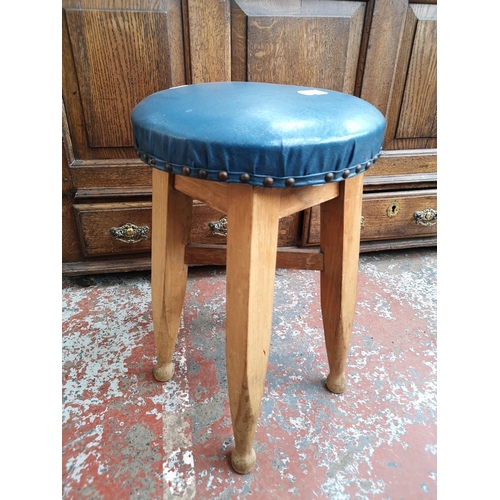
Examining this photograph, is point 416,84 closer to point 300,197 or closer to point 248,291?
point 300,197

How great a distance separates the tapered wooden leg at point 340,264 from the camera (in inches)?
26.2

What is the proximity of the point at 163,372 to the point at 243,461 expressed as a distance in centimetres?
28

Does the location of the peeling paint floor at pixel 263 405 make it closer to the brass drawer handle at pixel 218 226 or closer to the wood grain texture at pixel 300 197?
the brass drawer handle at pixel 218 226

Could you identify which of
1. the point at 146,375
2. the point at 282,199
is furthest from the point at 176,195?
the point at 146,375

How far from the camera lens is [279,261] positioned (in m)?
0.78

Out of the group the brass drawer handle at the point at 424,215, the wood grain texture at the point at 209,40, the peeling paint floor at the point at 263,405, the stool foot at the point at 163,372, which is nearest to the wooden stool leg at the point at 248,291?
the peeling paint floor at the point at 263,405

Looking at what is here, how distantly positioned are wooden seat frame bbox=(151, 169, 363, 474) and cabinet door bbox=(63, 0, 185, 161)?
1.37 ft

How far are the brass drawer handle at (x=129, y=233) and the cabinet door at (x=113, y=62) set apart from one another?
0.22m

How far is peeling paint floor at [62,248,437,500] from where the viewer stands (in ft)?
2.23

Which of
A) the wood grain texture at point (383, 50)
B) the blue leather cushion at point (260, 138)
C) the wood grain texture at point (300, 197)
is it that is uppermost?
the wood grain texture at point (383, 50)

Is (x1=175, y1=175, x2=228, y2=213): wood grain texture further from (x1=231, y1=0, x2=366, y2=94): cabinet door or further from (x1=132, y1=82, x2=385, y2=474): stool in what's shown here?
(x1=231, y1=0, x2=366, y2=94): cabinet door

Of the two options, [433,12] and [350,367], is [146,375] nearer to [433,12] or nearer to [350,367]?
[350,367]

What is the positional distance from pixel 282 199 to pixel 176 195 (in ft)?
0.72

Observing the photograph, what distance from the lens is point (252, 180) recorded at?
471mm
